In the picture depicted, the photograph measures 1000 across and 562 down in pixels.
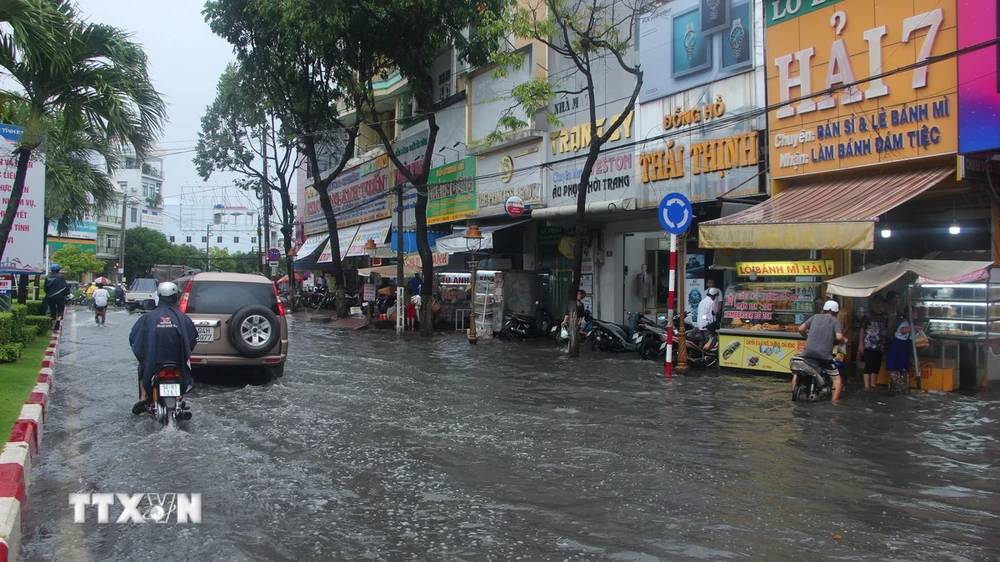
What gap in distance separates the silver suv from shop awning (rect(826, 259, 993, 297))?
8.34 metres

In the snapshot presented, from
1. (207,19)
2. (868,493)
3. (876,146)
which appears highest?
(207,19)

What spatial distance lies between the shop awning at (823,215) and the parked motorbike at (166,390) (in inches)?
342

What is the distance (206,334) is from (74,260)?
5486 centimetres

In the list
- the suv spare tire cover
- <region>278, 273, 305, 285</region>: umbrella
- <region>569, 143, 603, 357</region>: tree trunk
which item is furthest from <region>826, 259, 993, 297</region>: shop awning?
<region>278, 273, 305, 285</region>: umbrella

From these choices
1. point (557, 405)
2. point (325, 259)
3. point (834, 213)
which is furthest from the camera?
point (325, 259)

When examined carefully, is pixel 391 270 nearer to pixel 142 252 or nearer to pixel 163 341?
pixel 163 341

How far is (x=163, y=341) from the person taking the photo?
784 cm

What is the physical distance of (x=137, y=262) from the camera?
71.6m

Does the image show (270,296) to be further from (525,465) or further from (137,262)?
(137,262)

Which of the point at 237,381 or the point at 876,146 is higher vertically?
the point at 876,146

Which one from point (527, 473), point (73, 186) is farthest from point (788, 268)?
point (73, 186)

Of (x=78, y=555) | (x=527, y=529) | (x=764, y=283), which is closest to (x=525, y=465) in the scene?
(x=527, y=529)

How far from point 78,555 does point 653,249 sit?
17021mm

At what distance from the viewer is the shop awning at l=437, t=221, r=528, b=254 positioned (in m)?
22.3
